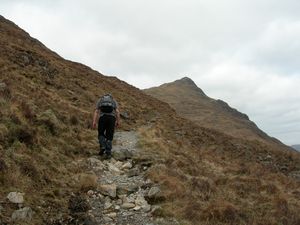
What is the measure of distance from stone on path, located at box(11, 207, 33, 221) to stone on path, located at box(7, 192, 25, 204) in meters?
0.33

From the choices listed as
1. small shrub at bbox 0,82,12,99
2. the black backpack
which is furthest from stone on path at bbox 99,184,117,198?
small shrub at bbox 0,82,12,99

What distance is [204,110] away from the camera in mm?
87312

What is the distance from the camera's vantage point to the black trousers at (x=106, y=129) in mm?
13336

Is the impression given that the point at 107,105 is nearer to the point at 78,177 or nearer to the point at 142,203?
the point at 78,177

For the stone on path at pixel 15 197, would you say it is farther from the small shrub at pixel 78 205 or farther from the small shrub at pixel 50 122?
the small shrub at pixel 50 122

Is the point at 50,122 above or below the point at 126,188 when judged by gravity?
above

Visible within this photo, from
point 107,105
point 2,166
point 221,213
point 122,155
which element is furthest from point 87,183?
point 107,105

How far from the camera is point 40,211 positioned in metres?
8.13

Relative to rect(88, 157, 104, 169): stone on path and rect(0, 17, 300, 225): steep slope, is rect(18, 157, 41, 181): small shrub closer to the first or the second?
rect(0, 17, 300, 225): steep slope

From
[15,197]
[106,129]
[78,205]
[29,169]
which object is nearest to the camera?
[15,197]

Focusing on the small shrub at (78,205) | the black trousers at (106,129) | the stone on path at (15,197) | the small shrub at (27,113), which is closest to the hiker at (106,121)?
the black trousers at (106,129)

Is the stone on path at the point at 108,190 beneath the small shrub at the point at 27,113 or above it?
beneath

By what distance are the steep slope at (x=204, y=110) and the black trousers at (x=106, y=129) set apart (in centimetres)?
5412

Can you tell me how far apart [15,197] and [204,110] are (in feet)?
264
